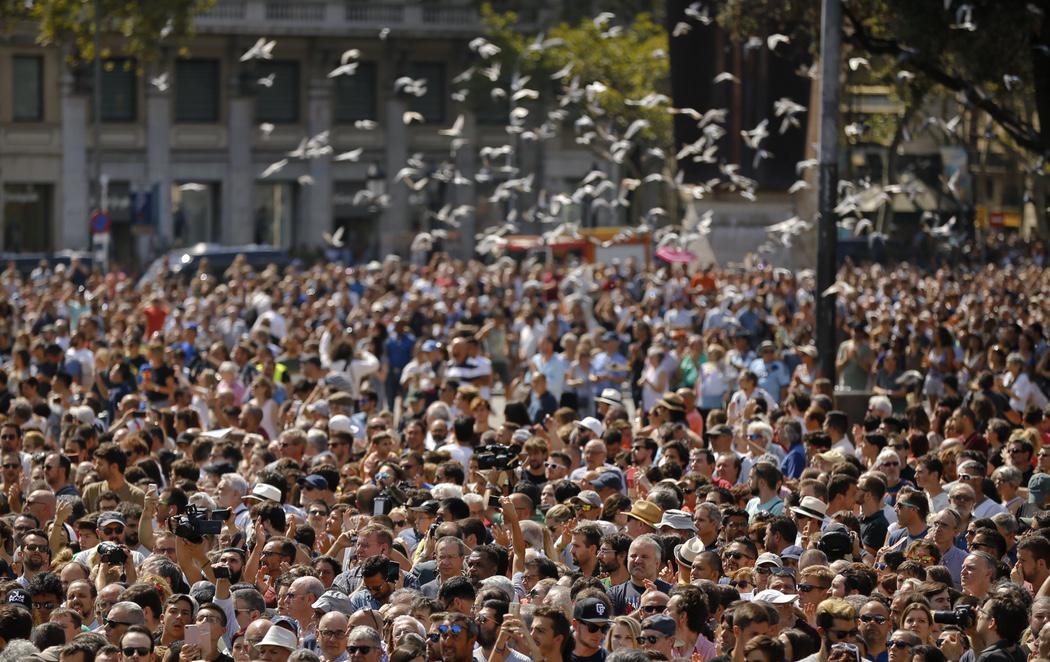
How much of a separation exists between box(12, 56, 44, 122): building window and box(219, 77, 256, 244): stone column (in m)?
5.62

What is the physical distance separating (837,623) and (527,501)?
356cm

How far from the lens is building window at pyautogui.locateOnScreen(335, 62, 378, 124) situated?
61.5 metres

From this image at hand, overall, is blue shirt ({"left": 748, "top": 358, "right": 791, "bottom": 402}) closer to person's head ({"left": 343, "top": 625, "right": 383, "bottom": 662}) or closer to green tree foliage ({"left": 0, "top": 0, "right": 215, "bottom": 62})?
person's head ({"left": 343, "top": 625, "right": 383, "bottom": 662})

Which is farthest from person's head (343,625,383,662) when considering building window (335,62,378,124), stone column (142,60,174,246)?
building window (335,62,378,124)

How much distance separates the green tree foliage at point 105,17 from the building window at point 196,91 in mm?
12855

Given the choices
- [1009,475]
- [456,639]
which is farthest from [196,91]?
[456,639]

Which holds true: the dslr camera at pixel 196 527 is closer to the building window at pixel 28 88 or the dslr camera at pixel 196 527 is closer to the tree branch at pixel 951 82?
the tree branch at pixel 951 82

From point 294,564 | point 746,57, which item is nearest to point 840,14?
point 294,564

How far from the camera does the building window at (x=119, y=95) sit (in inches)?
2263

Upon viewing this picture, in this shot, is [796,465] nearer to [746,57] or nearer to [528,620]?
[528,620]

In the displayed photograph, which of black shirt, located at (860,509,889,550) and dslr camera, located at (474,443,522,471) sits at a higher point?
dslr camera, located at (474,443,522,471)

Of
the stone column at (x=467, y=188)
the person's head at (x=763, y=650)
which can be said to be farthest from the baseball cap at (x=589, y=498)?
the stone column at (x=467, y=188)

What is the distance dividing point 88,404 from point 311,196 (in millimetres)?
42478

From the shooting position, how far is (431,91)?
6256 centimetres
